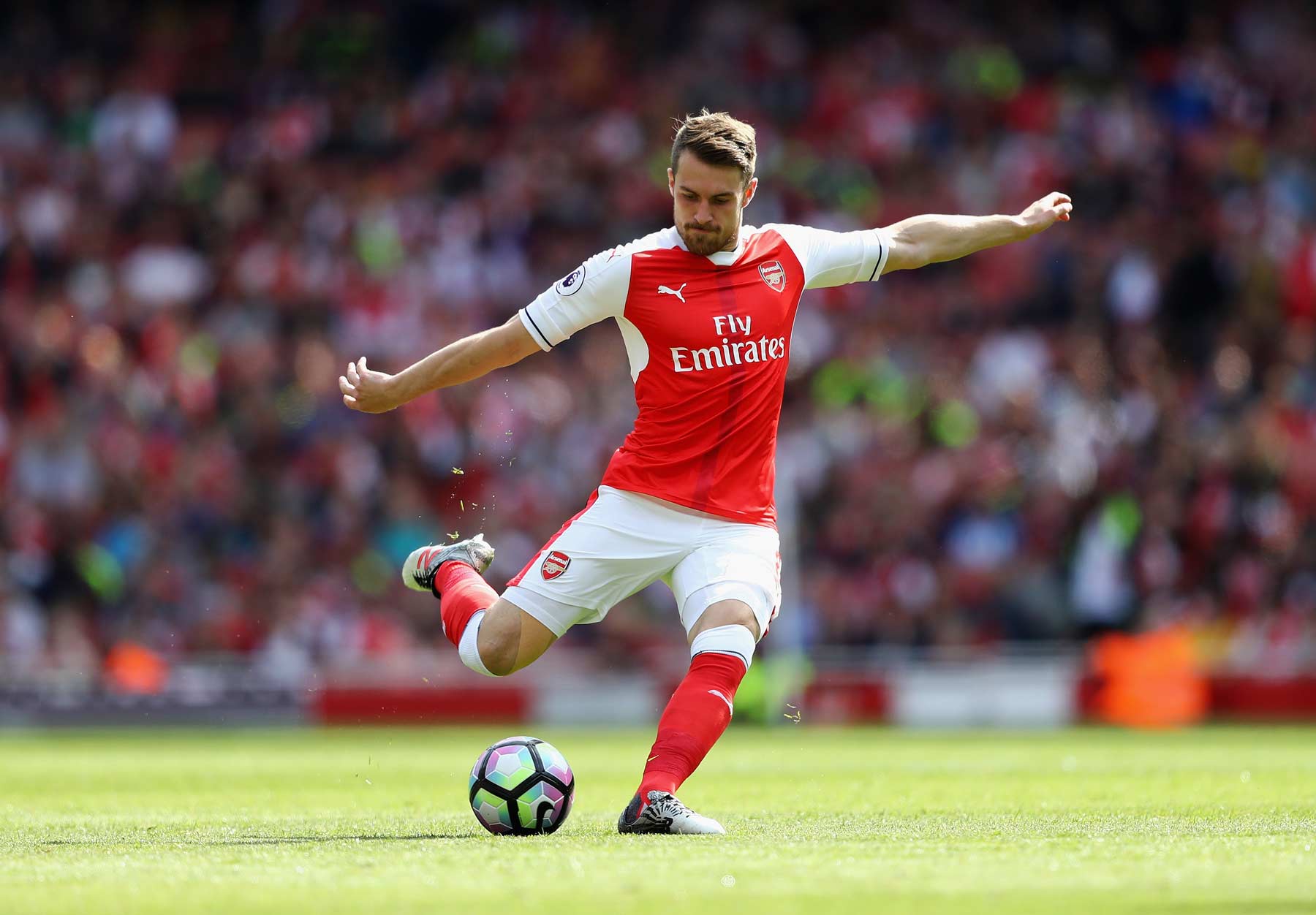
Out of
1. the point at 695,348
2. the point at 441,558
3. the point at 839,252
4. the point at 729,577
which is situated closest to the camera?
the point at 729,577

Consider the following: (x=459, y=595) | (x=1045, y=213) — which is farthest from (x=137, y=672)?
(x=1045, y=213)

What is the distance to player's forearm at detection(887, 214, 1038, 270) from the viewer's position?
7.65 m

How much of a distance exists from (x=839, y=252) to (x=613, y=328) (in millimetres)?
13106

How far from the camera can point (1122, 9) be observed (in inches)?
861

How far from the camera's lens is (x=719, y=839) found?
654cm

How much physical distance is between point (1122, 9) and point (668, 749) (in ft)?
56.5

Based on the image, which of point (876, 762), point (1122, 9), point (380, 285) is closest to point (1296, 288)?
point (1122, 9)

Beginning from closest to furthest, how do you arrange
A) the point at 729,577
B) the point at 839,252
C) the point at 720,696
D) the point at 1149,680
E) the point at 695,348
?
the point at 720,696 < the point at 729,577 < the point at 695,348 < the point at 839,252 < the point at 1149,680

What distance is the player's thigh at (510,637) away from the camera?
741 cm

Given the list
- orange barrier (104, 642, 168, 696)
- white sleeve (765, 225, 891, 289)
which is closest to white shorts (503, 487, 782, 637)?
white sleeve (765, 225, 891, 289)

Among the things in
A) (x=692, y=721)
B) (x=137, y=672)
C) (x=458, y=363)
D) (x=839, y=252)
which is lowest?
(x=137, y=672)

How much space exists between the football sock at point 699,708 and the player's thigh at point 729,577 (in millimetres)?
93

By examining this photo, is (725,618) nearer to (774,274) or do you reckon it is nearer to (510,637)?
(510,637)

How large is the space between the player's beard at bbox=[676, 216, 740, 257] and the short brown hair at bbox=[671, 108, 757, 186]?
21cm
